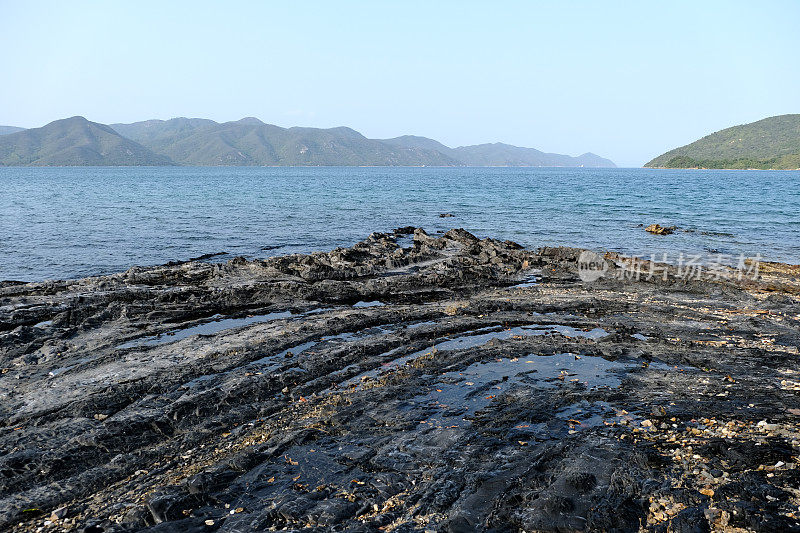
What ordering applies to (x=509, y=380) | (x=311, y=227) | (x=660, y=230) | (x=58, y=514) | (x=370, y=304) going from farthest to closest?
(x=311, y=227) → (x=660, y=230) → (x=370, y=304) → (x=509, y=380) → (x=58, y=514)

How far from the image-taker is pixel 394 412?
8.91 meters

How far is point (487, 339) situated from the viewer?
13.2 m

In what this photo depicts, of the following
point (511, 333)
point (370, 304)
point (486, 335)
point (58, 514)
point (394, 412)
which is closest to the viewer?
point (58, 514)

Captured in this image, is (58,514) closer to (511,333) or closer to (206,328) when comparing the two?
(206,328)

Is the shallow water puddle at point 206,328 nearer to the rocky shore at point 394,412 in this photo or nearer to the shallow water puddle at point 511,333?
the rocky shore at point 394,412

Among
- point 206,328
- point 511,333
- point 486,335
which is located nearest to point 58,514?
point 206,328

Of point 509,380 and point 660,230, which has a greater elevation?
point 660,230

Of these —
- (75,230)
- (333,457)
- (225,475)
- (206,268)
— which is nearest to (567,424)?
(333,457)

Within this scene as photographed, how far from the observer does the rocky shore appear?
631 centimetres

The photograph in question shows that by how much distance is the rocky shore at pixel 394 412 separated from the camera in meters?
6.31

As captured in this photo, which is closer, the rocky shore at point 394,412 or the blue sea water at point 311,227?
the rocky shore at point 394,412

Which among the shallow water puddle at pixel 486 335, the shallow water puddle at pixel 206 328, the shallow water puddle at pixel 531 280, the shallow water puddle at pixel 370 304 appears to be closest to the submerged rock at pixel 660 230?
the shallow water puddle at pixel 531 280

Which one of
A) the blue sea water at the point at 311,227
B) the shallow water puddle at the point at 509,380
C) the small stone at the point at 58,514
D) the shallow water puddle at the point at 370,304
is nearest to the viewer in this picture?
the small stone at the point at 58,514

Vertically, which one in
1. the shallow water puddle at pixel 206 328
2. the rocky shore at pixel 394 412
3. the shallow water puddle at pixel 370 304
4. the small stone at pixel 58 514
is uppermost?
the rocky shore at pixel 394 412
